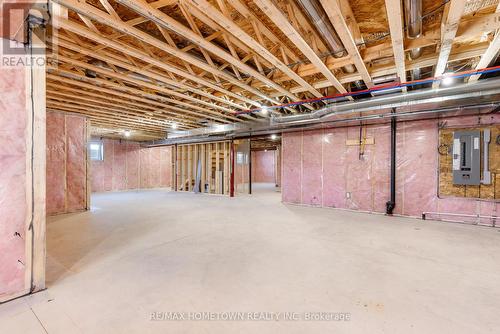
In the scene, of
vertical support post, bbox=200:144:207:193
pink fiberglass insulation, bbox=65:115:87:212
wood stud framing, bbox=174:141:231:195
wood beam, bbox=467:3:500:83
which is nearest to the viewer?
wood beam, bbox=467:3:500:83

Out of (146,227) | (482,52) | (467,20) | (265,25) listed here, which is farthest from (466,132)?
(146,227)

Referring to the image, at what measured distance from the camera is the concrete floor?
1.51 metres

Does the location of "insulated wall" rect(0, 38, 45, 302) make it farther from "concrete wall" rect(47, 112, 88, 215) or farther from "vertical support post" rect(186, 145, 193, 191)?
"vertical support post" rect(186, 145, 193, 191)

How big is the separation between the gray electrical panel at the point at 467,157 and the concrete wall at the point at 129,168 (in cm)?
1107

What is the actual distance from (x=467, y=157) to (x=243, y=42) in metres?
4.52

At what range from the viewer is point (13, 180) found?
70.2 inches

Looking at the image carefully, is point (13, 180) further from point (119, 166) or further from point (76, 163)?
point (119, 166)

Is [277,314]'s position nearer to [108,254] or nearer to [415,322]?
[415,322]

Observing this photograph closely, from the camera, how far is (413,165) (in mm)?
4738

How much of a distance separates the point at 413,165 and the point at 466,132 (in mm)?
999

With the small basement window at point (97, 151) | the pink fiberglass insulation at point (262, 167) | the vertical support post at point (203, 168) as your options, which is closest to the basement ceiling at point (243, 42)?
the vertical support post at point (203, 168)

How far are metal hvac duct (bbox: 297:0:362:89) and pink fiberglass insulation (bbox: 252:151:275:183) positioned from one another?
457 inches

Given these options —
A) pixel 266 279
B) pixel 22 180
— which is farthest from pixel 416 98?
pixel 22 180

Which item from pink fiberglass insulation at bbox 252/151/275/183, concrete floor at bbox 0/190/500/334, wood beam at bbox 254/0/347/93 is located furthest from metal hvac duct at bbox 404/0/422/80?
pink fiberglass insulation at bbox 252/151/275/183
